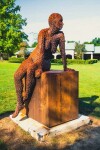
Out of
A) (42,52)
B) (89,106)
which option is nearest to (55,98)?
(42,52)

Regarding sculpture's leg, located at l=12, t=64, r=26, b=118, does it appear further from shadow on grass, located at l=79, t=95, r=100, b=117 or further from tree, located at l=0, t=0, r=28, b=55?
tree, located at l=0, t=0, r=28, b=55

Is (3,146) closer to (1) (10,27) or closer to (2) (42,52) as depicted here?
(2) (42,52)

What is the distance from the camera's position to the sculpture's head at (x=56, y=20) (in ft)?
18.4

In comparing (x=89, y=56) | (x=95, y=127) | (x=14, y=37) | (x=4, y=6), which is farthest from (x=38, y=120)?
(x=89, y=56)

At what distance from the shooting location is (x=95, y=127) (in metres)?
5.95

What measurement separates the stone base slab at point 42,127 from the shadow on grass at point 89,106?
3.78 ft

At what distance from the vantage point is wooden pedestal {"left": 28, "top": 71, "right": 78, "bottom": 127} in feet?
17.9

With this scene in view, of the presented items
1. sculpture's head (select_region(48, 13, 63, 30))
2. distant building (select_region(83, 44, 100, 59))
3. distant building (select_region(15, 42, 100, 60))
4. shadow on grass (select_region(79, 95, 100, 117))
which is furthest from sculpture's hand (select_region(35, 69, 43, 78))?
distant building (select_region(83, 44, 100, 59))

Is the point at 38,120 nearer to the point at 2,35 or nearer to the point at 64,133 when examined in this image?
the point at 64,133

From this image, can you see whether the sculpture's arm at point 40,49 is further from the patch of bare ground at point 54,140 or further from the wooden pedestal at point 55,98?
the patch of bare ground at point 54,140

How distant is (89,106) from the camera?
8.06m

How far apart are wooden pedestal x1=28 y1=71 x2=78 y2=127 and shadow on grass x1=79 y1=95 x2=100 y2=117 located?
1315 mm

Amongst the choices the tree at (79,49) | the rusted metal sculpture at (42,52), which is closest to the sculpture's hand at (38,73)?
the rusted metal sculpture at (42,52)

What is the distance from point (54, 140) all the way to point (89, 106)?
A: 3.16m
